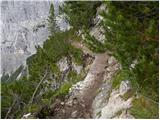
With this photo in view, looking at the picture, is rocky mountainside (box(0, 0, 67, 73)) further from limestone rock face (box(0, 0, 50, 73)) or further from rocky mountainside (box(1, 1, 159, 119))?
rocky mountainside (box(1, 1, 159, 119))

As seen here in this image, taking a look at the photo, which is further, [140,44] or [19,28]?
[19,28]

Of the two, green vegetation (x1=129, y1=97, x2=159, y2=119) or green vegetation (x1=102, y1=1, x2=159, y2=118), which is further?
green vegetation (x1=129, y1=97, x2=159, y2=119)

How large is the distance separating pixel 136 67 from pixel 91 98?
290 inches

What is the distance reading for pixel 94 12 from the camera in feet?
111

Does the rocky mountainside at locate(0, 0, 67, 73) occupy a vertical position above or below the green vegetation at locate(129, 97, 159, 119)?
below

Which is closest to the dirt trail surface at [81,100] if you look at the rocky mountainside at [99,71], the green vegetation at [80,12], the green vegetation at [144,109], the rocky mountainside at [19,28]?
the rocky mountainside at [99,71]

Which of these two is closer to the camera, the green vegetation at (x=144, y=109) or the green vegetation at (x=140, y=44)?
the green vegetation at (x=140, y=44)

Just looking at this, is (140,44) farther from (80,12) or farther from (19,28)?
(19,28)

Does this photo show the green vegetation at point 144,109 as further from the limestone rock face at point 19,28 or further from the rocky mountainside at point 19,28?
the limestone rock face at point 19,28

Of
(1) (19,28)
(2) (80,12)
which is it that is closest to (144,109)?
(2) (80,12)

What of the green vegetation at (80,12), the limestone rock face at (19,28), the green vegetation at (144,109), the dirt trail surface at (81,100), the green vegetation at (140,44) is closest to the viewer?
the green vegetation at (140,44)

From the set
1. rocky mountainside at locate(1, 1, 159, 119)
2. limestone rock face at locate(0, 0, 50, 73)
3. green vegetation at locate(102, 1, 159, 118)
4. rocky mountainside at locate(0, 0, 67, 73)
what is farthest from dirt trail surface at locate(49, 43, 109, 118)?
limestone rock face at locate(0, 0, 50, 73)

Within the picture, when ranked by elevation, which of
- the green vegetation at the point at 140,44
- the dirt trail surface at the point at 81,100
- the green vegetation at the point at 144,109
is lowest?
Result: the dirt trail surface at the point at 81,100

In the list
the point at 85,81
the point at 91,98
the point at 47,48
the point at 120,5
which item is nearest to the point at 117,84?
the point at 91,98
